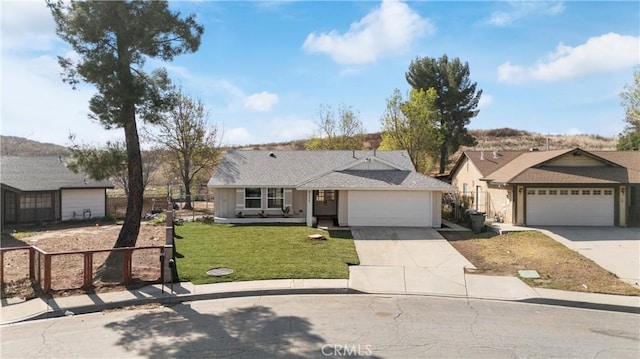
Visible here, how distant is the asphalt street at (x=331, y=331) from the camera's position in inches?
270

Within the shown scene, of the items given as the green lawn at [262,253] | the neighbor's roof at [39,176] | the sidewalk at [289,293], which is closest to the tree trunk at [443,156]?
the green lawn at [262,253]

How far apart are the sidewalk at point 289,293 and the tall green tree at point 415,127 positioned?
27284 millimetres

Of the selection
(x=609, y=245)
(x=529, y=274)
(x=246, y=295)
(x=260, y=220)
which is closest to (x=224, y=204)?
(x=260, y=220)

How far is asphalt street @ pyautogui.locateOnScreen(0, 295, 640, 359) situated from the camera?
22.5 feet

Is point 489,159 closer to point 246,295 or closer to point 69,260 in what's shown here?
point 246,295

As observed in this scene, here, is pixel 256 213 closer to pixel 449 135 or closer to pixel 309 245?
pixel 309 245

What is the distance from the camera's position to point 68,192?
85.6 feet

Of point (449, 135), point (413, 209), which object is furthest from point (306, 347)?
point (449, 135)

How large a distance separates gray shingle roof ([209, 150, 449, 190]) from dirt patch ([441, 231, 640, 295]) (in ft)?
14.8

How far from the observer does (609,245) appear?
16.6 meters

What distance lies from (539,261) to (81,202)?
26.3 metres

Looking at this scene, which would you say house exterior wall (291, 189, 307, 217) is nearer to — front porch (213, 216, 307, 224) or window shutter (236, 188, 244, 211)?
front porch (213, 216, 307, 224)

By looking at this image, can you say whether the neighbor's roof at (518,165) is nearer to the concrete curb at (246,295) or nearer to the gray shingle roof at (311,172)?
the gray shingle roof at (311,172)

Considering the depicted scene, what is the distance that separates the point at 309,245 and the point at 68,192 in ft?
60.4
